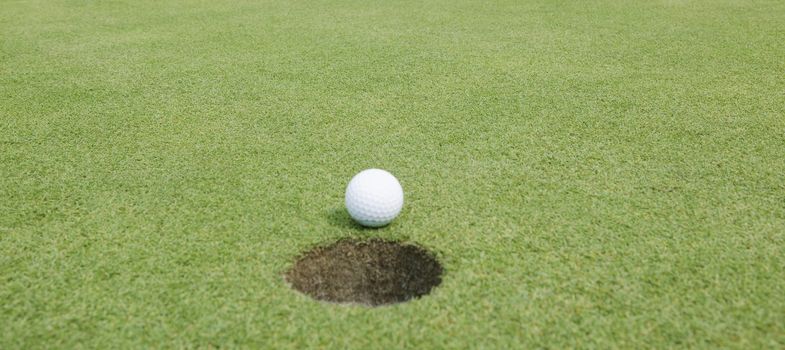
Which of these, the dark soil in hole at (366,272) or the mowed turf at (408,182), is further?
the dark soil in hole at (366,272)

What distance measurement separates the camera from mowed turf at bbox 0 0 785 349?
2227 mm

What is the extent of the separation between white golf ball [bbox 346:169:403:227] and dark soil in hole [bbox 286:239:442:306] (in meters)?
0.11

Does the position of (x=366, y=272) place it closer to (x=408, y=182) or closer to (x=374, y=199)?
(x=374, y=199)

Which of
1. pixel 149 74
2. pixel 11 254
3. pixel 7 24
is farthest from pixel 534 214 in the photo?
pixel 7 24

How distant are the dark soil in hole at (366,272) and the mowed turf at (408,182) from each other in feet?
0.20

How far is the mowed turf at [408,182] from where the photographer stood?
223 centimetres

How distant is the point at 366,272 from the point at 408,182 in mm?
772

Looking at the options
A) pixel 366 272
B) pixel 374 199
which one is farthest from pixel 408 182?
pixel 366 272

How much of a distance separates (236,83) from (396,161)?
2032 millimetres

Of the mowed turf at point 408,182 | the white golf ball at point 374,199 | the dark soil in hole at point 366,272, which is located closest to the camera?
the mowed turf at point 408,182

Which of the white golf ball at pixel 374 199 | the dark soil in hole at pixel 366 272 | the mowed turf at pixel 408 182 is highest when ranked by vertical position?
the white golf ball at pixel 374 199

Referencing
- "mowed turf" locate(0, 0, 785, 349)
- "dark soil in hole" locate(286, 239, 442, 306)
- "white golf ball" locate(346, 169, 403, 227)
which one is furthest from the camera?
"white golf ball" locate(346, 169, 403, 227)

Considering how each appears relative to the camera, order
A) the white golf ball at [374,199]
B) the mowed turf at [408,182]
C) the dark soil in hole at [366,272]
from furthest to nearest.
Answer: the white golf ball at [374,199] → the dark soil in hole at [366,272] → the mowed turf at [408,182]

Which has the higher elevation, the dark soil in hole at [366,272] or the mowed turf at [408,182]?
the mowed turf at [408,182]
